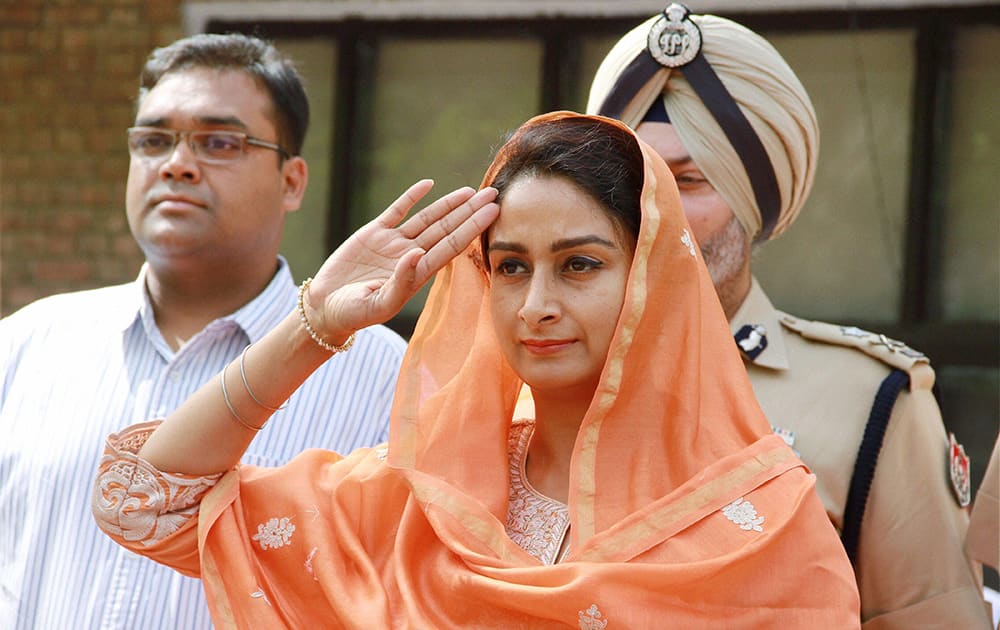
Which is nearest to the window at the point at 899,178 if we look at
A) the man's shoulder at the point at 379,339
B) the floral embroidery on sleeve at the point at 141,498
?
the man's shoulder at the point at 379,339

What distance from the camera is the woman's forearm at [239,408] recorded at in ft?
7.84

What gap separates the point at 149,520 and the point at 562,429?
729 mm

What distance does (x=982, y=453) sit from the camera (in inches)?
190

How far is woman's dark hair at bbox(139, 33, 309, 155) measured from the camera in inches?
137

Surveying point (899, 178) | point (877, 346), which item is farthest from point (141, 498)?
point (899, 178)

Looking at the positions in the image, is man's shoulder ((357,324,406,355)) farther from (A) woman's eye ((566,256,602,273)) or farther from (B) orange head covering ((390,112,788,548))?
(A) woman's eye ((566,256,602,273))

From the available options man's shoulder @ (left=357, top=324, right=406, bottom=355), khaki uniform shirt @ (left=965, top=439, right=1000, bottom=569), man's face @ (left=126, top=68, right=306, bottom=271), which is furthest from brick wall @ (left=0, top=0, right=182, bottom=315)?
khaki uniform shirt @ (left=965, top=439, right=1000, bottom=569)

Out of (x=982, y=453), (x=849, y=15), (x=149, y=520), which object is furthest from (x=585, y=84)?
(x=149, y=520)

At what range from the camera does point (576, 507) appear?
227 centimetres

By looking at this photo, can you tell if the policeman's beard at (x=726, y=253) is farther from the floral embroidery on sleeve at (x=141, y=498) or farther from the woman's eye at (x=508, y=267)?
the floral embroidery on sleeve at (x=141, y=498)

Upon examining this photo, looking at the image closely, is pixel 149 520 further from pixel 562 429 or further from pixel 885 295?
pixel 885 295

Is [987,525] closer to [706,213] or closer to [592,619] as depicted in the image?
[706,213]

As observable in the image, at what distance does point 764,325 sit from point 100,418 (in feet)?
4.84

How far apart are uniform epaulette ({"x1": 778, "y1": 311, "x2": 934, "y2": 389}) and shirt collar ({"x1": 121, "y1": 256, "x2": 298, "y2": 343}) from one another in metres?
1.17
